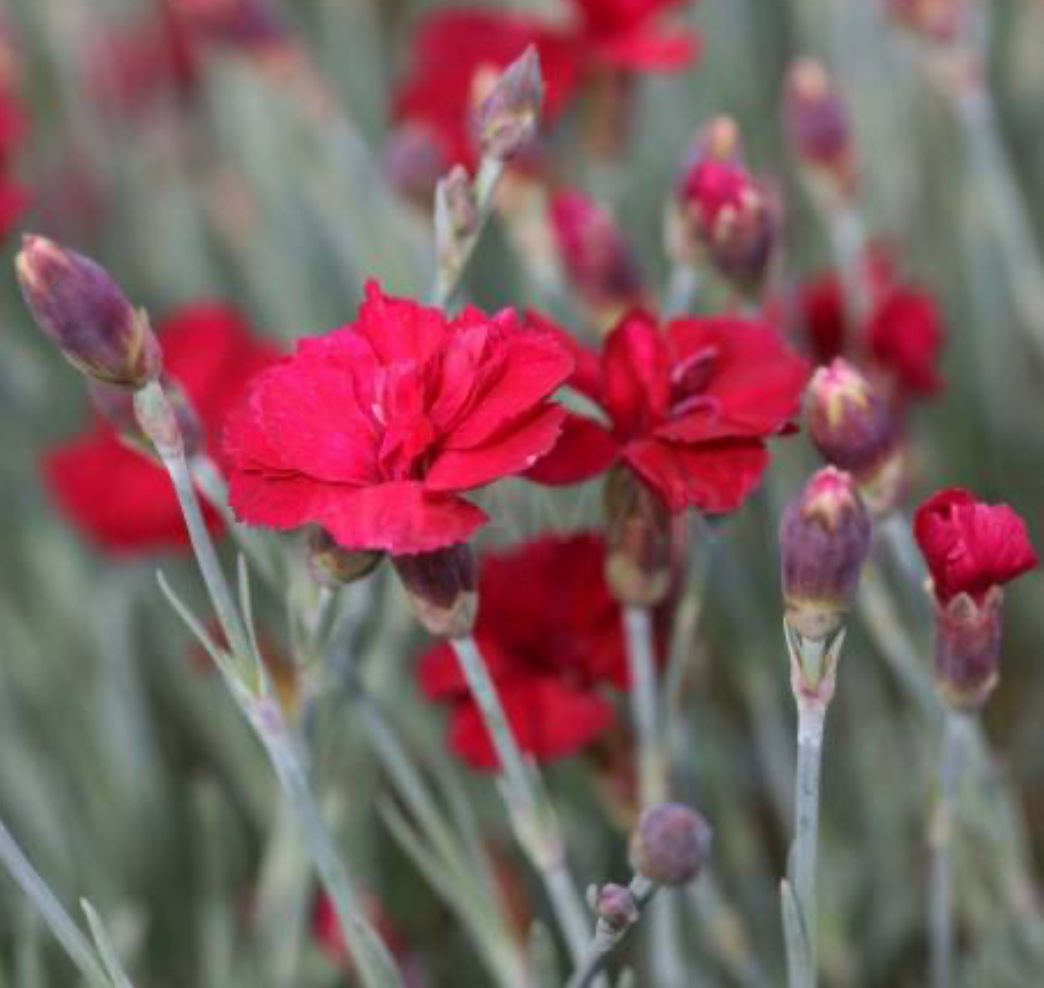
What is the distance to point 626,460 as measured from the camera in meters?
0.79

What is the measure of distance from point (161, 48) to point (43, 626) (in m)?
0.83

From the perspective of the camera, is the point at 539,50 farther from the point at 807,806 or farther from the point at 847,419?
the point at 807,806

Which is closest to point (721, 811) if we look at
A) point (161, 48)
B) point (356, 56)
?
point (356, 56)

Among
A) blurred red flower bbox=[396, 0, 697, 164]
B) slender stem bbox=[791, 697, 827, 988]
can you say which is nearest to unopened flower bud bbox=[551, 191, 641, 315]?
blurred red flower bbox=[396, 0, 697, 164]

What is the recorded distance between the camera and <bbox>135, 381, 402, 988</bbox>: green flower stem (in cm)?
72

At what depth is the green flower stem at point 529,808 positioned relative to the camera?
0.75 meters

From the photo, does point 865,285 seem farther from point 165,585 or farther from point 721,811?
point 165,585

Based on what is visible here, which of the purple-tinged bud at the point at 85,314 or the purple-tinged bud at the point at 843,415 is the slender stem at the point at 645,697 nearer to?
the purple-tinged bud at the point at 843,415

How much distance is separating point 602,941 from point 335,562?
0.19 meters

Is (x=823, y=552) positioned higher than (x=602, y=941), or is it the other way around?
(x=823, y=552)

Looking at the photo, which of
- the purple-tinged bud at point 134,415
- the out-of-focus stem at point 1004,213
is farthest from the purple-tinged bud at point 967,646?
the out-of-focus stem at point 1004,213

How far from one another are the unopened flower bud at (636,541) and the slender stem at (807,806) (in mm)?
136

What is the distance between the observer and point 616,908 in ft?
2.22

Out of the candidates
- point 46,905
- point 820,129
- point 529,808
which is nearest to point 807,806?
point 529,808
